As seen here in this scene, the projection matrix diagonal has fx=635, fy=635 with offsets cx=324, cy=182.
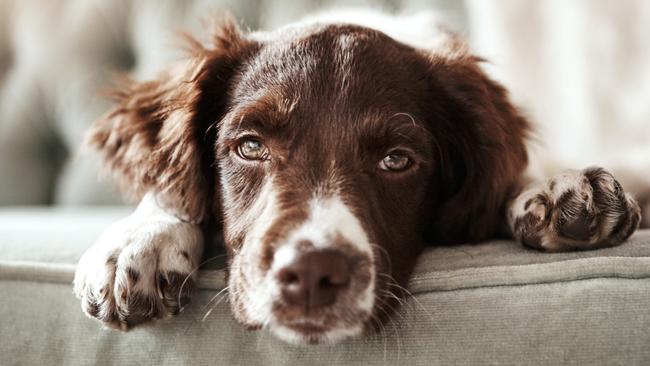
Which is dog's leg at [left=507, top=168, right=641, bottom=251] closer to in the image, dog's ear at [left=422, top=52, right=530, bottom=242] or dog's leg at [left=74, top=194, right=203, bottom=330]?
dog's ear at [left=422, top=52, right=530, bottom=242]

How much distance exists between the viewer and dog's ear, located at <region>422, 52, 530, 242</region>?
1.76 m

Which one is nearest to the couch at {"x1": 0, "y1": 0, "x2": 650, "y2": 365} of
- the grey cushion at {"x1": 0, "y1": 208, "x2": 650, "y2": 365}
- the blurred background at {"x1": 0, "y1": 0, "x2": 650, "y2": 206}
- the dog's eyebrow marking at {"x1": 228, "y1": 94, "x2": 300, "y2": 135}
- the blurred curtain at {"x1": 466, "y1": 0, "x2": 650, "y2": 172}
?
the grey cushion at {"x1": 0, "y1": 208, "x2": 650, "y2": 365}

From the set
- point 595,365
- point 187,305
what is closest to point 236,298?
point 187,305

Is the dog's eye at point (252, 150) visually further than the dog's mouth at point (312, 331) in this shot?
Yes

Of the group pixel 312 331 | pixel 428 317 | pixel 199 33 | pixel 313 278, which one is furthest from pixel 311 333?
pixel 199 33

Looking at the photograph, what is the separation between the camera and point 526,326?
3.99 ft

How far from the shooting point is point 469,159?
182 centimetres

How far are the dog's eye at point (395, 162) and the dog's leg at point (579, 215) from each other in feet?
1.04

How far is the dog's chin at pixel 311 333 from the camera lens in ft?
4.10

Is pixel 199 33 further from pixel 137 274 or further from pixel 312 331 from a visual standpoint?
pixel 312 331

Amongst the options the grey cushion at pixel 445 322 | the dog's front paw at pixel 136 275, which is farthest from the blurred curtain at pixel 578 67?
the dog's front paw at pixel 136 275

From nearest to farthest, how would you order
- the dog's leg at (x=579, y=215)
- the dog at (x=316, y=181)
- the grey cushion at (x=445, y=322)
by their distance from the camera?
1. the grey cushion at (x=445, y=322)
2. the dog at (x=316, y=181)
3. the dog's leg at (x=579, y=215)

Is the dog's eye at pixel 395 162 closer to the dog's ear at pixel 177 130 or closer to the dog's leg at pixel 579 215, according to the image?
the dog's leg at pixel 579 215

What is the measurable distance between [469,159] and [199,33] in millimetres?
1837
